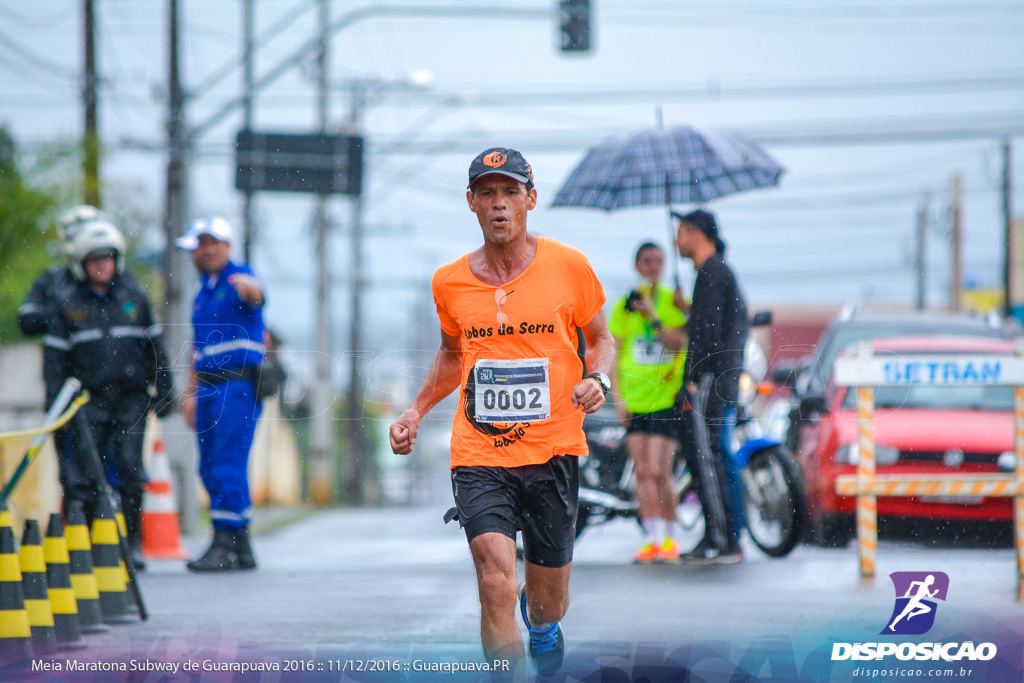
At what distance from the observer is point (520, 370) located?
4215 millimetres

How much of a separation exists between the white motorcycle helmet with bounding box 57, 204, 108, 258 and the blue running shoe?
12.9ft

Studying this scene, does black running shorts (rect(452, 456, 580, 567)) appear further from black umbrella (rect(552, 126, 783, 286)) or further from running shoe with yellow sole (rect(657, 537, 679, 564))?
running shoe with yellow sole (rect(657, 537, 679, 564))

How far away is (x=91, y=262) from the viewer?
6.99 meters

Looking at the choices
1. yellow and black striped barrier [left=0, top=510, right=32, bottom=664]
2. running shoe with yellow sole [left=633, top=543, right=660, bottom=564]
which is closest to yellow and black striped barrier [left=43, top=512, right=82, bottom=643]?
yellow and black striped barrier [left=0, top=510, right=32, bottom=664]

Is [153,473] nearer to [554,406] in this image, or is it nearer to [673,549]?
[673,549]

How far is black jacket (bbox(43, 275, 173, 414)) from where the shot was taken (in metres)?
6.96

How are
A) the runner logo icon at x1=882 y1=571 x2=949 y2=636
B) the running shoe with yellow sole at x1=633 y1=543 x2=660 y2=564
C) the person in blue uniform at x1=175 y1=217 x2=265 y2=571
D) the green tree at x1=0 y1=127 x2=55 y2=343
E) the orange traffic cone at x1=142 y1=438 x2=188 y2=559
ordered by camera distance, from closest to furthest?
the runner logo icon at x1=882 y1=571 x2=949 y2=636
the person in blue uniform at x1=175 y1=217 x2=265 y2=571
the running shoe with yellow sole at x1=633 y1=543 x2=660 y2=564
the orange traffic cone at x1=142 y1=438 x2=188 y2=559
the green tree at x1=0 y1=127 x2=55 y2=343

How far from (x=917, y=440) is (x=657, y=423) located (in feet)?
4.76

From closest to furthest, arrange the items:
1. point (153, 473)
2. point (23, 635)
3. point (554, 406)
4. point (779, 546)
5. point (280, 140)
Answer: point (554, 406) < point (23, 635) < point (280, 140) < point (779, 546) < point (153, 473)

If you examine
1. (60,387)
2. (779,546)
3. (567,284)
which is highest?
(567,284)

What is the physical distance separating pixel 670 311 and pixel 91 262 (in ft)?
10.1

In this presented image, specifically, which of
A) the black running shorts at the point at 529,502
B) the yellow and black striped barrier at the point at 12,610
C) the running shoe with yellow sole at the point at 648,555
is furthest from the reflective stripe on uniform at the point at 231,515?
the black running shorts at the point at 529,502

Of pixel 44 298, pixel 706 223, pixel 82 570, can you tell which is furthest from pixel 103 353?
pixel 706 223

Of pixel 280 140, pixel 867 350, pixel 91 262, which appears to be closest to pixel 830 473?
pixel 867 350
